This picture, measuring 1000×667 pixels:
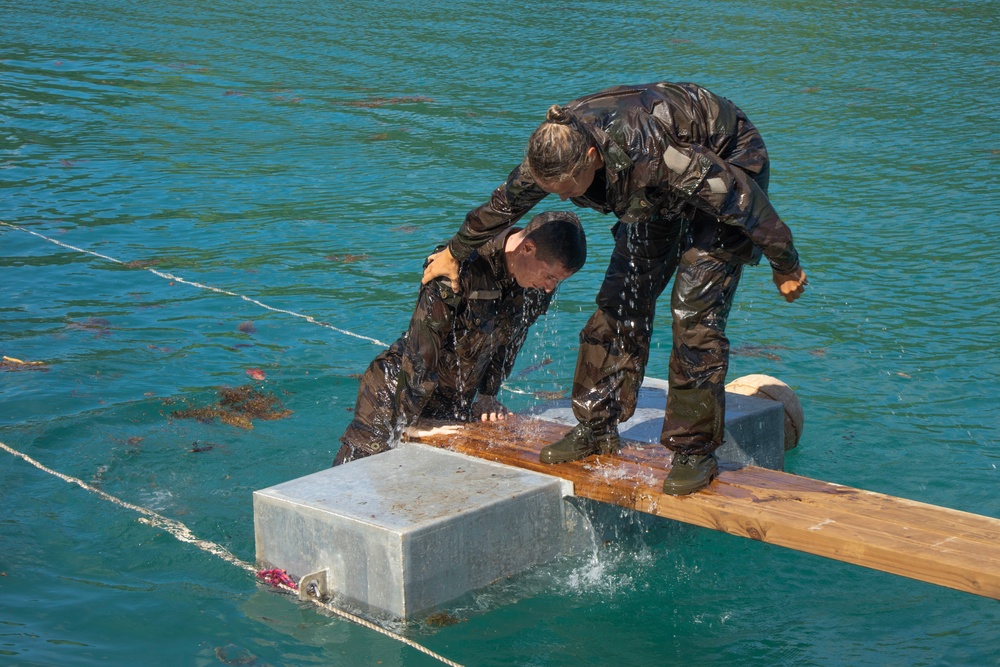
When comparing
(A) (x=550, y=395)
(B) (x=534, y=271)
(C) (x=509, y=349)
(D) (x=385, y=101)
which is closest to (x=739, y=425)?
(C) (x=509, y=349)

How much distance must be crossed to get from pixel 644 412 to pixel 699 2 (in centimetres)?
2066

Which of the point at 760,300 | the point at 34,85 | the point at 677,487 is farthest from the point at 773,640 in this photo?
the point at 34,85

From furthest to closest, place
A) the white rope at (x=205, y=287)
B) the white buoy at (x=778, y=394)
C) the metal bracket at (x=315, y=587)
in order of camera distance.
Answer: the white rope at (x=205, y=287), the white buoy at (x=778, y=394), the metal bracket at (x=315, y=587)

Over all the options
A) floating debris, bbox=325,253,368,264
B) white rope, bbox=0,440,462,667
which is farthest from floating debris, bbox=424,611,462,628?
floating debris, bbox=325,253,368,264

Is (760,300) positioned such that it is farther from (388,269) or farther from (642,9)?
(642,9)

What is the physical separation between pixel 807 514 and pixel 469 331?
2.05 metres

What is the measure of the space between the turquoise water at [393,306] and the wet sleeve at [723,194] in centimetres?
173

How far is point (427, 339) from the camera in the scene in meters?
5.77

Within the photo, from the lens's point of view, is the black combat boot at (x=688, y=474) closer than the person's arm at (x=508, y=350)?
Yes

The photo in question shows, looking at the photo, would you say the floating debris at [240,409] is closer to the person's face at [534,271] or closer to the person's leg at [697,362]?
the person's face at [534,271]

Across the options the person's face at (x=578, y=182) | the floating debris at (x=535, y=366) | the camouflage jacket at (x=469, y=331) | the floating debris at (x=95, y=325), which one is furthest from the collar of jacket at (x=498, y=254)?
the floating debris at (x=95, y=325)

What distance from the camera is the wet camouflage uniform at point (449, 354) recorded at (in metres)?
5.78

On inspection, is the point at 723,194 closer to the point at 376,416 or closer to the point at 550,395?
the point at 376,416

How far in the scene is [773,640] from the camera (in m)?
4.98
